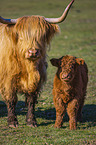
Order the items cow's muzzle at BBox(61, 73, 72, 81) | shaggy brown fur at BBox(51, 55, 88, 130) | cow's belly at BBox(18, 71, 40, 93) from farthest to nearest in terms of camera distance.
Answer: cow's belly at BBox(18, 71, 40, 93), shaggy brown fur at BBox(51, 55, 88, 130), cow's muzzle at BBox(61, 73, 72, 81)

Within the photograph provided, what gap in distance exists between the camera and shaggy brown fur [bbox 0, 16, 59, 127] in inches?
207

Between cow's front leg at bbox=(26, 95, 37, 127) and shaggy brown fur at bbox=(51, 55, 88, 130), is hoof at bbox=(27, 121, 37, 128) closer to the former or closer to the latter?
cow's front leg at bbox=(26, 95, 37, 127)

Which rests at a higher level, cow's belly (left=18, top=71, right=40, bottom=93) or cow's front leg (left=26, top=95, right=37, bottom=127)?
cow's belly (left=18, top=71, right=40, bottom=93)

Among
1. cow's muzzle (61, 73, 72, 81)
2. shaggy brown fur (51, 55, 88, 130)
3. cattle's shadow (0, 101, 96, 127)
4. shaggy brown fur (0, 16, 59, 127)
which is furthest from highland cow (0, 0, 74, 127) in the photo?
cattle's shadow (0, 101, 96, 127)

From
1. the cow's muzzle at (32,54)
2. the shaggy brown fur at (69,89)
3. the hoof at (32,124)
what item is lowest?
the hoof at (32,124)

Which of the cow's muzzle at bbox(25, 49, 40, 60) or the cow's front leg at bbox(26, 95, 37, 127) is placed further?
the cow's front leg at bbox(26, 95, 37, 127)

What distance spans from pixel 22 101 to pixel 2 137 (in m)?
2.73

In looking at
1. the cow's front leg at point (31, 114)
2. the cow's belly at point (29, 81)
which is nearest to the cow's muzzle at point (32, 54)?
the cow's belly at point (29, 81)

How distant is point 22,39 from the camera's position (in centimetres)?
527

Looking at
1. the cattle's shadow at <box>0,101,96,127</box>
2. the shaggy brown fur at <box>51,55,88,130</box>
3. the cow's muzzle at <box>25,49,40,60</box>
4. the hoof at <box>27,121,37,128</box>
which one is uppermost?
the cow's muzzle at <box>25,49,40,60</box>

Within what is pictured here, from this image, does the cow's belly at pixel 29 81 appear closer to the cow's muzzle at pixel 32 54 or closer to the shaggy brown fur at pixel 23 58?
the shaggy brown fur at pixel 23 58

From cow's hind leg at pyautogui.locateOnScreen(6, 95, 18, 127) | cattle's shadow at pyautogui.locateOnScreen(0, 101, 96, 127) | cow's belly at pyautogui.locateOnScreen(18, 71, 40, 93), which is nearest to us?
cow's belly at pyautogui.locateOnScreen(18, 71, 40, 93)

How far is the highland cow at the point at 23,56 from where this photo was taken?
5.27m

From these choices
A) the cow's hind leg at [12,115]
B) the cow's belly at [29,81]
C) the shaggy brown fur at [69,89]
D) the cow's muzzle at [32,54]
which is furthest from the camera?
the cow's hind leg at [12,115]
